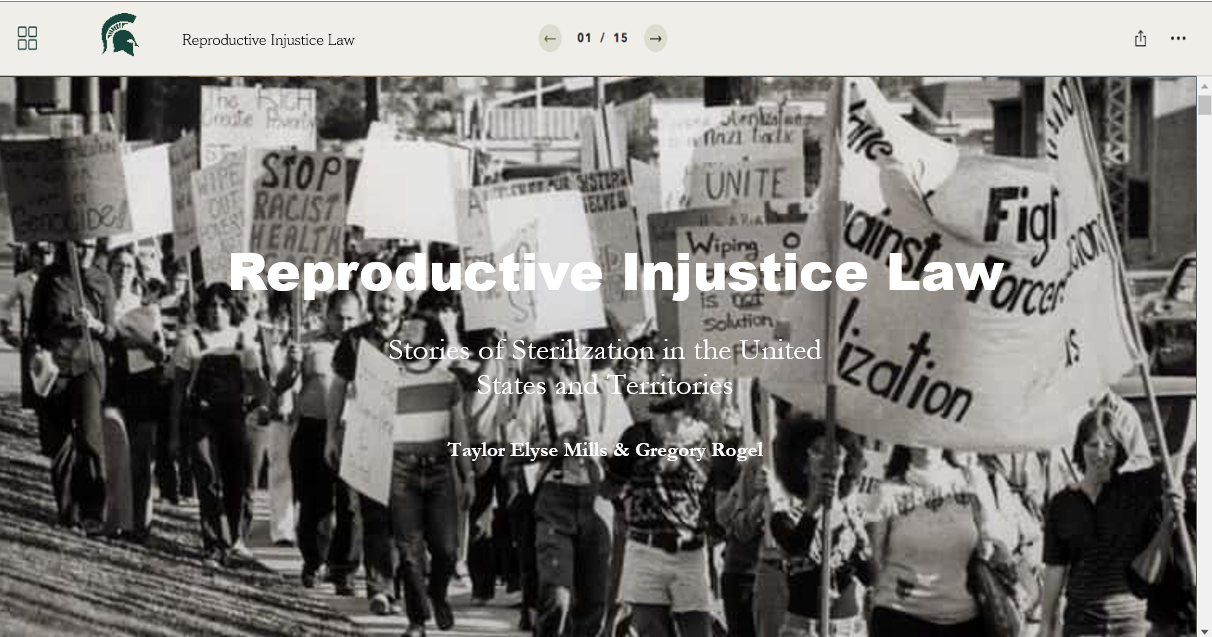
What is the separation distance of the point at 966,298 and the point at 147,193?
2601 mm

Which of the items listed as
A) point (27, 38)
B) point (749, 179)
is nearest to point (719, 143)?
point (749, 179)

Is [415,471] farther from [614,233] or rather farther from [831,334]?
[831,334]

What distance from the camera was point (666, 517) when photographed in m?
10.3

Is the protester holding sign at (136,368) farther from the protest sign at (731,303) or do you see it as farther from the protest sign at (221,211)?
the protest sign at (731,303)

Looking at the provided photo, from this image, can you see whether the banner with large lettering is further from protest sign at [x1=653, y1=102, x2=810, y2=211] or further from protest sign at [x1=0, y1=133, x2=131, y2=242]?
protest sign at [x1=0, y1=133, x2=131, y2=242]

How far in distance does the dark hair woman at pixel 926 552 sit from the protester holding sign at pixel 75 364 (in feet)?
7.69

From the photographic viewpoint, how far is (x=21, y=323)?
10.6 m

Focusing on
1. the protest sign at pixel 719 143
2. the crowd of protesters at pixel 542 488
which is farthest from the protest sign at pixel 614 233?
the protest sign at pixel 719 143

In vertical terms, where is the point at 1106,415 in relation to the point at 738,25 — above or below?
below

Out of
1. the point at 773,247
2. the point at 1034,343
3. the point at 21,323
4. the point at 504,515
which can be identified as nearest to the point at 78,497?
the point at 21,323

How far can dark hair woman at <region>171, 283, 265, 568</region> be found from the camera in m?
10.9

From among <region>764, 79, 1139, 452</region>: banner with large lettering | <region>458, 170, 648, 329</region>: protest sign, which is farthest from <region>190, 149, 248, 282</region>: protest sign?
<region>764, 79, 1139, 452</region>: banner with large lettering

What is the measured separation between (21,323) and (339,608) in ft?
4.07

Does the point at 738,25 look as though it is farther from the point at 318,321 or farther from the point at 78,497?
the point at 78,497
